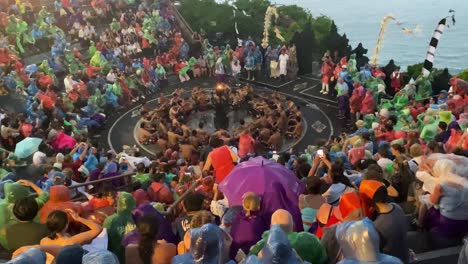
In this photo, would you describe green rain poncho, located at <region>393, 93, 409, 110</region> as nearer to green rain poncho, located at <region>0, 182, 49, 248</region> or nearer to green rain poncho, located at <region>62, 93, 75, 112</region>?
green rain poncho, located at <region>62, 93, 75, 112</region>

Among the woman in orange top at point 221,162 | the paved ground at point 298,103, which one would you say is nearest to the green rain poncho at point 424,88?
the paved ground at point 298,103

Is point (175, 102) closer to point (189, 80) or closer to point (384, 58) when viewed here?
point (189, 80)

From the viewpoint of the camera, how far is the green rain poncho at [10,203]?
21.4ft

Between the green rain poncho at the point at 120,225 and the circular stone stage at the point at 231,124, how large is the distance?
1037cm

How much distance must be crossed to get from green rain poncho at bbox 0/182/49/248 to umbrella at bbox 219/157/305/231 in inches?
96.5

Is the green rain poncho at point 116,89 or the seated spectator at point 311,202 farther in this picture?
the green rain poncho at point 116,89

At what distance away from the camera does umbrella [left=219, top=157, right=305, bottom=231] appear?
6.62 meters

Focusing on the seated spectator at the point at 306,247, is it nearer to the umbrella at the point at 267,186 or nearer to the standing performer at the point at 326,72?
the umbrella at the point at 267,186

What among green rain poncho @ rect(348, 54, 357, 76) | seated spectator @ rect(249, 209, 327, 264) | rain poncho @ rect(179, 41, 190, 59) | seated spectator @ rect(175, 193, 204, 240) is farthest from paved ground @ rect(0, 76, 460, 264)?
seated spectator @ rect(249, 209, 327, 264)

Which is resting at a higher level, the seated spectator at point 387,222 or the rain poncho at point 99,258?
the rain poncho at point 99,258

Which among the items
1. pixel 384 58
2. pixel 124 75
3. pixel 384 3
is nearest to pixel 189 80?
pixel 124 75

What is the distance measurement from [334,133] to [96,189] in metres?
9.33

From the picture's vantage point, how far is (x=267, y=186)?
6.98 meters

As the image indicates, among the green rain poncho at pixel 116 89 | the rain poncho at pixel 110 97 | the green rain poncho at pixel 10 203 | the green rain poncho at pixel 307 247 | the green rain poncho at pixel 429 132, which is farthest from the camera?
the green rain poncho at pixel 116 89
